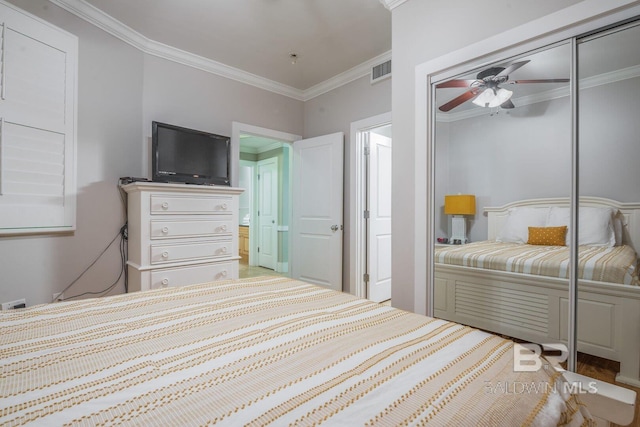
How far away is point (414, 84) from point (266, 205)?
4.28 m

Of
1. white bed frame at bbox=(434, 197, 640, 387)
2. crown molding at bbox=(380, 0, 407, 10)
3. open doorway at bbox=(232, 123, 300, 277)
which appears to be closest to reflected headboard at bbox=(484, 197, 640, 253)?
white bed frame at bbox=(434, 197, 640, 387)

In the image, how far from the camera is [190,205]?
106 inches

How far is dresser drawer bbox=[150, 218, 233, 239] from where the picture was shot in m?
2.52

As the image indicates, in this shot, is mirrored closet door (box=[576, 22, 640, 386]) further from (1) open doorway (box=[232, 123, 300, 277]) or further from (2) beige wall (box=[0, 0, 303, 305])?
(1) open doorway (box=[232, 123, 300, 277])

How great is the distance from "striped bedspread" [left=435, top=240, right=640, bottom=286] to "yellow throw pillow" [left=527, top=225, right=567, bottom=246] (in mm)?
24

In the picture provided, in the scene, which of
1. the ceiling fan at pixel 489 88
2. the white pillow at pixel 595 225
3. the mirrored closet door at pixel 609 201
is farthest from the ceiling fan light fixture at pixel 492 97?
the white pillow at pixel 595 225

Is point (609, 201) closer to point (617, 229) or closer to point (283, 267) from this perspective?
point (617, 229)

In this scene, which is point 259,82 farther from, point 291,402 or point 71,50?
point 291,402

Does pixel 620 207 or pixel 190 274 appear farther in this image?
pixel 190 274

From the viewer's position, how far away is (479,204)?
196cm

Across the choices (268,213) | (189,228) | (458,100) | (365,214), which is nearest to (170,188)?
(189,228)

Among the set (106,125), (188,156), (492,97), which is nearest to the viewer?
(492,97)

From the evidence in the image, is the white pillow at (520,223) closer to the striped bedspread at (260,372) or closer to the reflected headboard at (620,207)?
the reflected headboard at (620,207)

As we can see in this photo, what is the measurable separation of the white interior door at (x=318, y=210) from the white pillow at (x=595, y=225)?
231 cm
